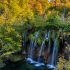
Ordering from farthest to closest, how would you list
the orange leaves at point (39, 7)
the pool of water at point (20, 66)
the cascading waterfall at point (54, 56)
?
the orange leaves at point (39, 7), the cascading waterfall at point (54, 56), the pool of water at point (20, 66)

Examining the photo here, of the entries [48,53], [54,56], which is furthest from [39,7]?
[54,56]

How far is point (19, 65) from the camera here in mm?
21969

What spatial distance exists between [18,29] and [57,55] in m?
5.47

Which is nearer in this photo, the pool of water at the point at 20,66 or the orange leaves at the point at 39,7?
the pool of water at the point at 20,66

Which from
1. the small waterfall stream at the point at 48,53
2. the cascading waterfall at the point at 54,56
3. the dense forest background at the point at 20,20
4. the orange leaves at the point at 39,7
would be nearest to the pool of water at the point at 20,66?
the small waterfall stream at the point at 48,53

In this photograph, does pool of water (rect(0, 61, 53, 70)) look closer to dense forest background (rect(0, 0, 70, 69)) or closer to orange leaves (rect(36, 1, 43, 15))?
dense forest background (rect(0, 0, 70, 69))

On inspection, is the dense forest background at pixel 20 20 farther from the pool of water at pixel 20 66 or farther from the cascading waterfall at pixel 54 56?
the cascading waterfall at pixel 54 56

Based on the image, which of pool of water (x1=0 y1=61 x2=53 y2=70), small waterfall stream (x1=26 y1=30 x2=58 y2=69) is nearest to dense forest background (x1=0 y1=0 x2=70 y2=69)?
pool of water (x1=0 y1=61 x2=53 y2=70)

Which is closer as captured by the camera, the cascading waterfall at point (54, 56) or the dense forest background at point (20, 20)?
the dense forest background at point (20, 20)

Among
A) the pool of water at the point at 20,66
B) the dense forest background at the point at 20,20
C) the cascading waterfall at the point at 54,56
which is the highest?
the dense forest background at the point at 20,20

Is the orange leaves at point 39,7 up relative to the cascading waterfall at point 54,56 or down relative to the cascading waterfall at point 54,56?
up

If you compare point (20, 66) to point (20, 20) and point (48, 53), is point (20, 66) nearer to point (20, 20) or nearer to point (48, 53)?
point (48, 53)

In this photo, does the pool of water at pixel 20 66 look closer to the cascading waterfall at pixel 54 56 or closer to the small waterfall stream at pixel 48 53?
the small waterfall stream at pixel 48 53

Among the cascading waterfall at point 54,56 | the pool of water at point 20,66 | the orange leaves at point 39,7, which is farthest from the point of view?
the orange leaves at point 39,7
